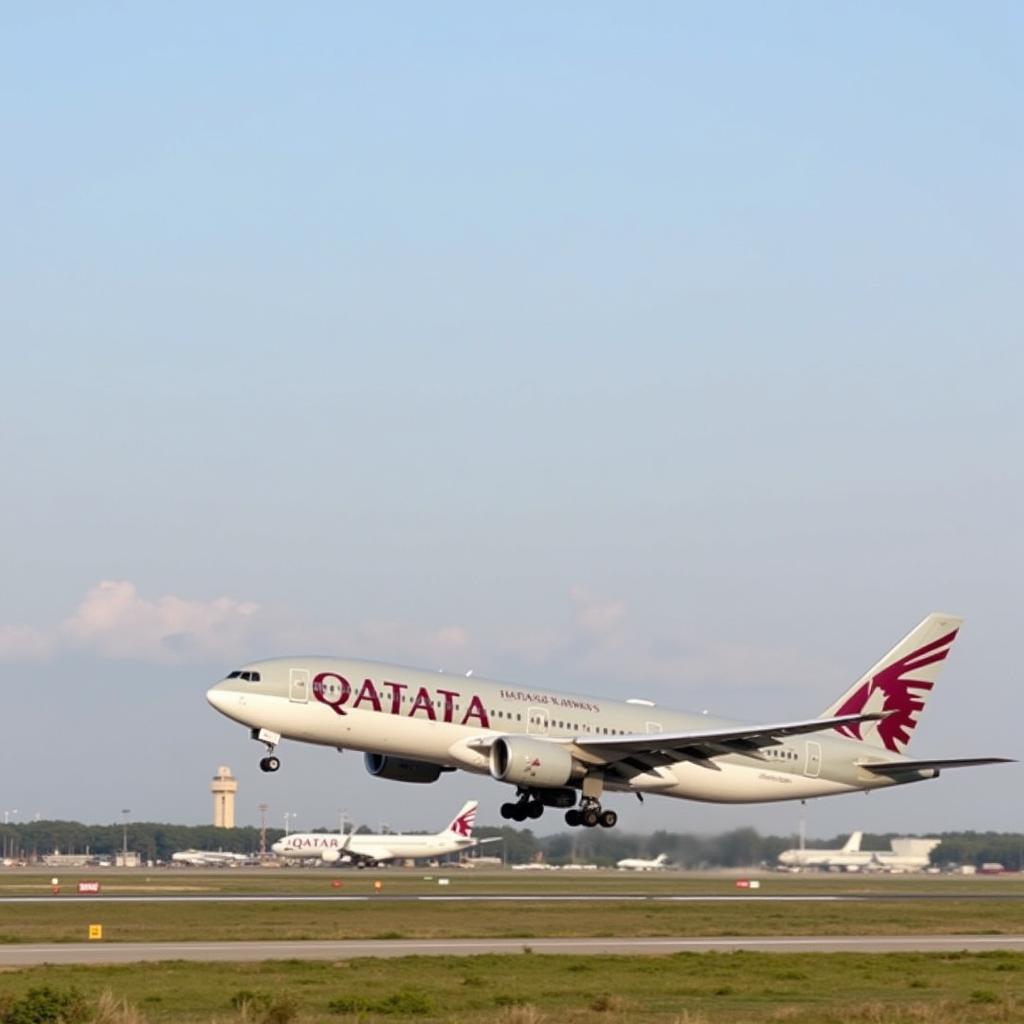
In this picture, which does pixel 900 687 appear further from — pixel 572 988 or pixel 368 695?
pixel 572 988

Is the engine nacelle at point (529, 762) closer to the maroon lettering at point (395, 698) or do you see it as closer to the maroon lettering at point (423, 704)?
the maroon lettering at point (423, 704)

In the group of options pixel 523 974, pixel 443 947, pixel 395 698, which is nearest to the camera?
pixel 523 974

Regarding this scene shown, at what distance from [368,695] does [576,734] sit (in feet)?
28.0

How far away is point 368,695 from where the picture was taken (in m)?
56.9

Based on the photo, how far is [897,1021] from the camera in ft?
86.8

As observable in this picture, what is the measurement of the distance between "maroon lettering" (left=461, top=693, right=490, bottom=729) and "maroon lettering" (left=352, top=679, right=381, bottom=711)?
10.7ft

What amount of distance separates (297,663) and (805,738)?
20.4 m

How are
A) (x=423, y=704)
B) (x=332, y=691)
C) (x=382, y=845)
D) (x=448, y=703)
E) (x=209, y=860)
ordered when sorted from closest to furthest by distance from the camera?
(x=332, y=691) → (x=423, y=704) → (x=448, y=703) → (x=382, y=845) → (x=209, y=860)

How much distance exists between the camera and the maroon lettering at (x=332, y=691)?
56.7m

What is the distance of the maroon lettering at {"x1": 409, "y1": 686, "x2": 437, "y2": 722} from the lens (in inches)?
2267

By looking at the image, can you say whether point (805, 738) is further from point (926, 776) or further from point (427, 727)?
point (427, 727)

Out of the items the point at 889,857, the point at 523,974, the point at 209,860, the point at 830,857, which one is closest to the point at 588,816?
the point at 523,974

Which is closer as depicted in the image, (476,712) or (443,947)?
(443,947)

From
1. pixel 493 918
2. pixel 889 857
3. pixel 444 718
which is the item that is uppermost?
pixel 444 718
